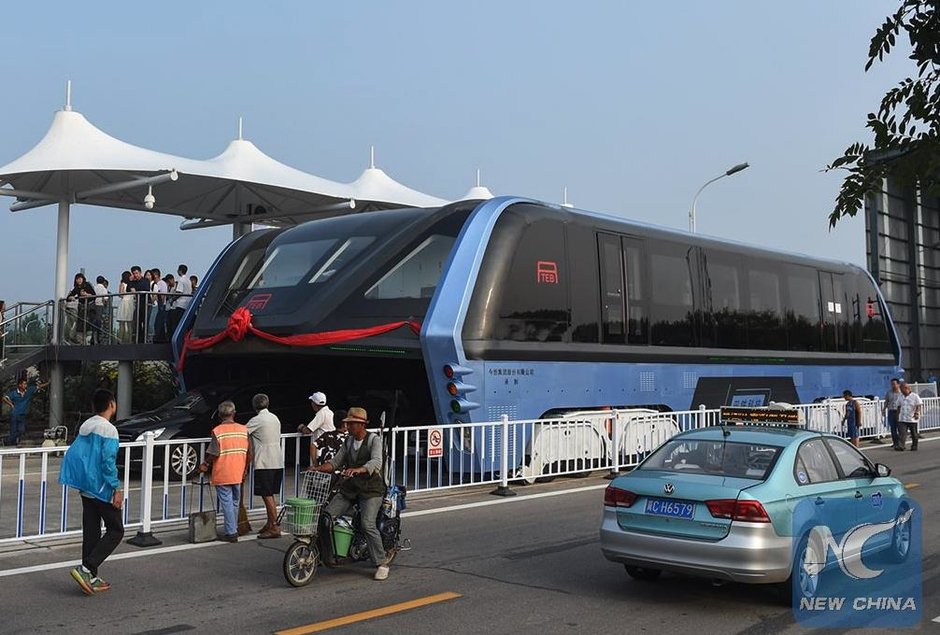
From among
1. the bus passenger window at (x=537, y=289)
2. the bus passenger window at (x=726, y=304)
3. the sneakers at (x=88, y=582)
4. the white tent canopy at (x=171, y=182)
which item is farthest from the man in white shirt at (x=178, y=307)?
the sneakers at (x=88, y=582)

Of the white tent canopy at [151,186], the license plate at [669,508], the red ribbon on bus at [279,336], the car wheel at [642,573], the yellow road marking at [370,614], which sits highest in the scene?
the white tent canopy at [151,186]

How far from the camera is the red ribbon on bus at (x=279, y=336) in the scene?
1354 cm

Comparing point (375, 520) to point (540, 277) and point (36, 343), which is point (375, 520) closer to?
point (540, 277)

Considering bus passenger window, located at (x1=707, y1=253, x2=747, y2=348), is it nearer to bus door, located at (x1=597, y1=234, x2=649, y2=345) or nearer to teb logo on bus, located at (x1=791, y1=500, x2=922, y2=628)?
bus door, located at (x1=597, y1=234, x2=649, y2=345)

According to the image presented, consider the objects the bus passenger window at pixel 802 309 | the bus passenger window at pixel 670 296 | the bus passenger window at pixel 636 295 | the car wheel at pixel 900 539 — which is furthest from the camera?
the bus passenger window at pixel 802 309

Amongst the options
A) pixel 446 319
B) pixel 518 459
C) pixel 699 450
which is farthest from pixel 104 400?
pixel 518 459

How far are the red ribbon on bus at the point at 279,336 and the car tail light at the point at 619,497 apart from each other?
20.4 ft

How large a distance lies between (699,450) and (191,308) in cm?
1138

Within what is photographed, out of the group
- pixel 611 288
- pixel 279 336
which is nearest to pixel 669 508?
pixel 279 336

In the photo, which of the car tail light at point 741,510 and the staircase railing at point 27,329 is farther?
the staircase railing at point 27,329

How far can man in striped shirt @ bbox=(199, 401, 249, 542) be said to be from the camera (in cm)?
945

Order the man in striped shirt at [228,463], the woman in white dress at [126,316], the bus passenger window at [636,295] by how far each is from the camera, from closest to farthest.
A: the man in striped shirt at [228,463] < the bus passenger window at [636,295] < the woman in white dress at [126,316]

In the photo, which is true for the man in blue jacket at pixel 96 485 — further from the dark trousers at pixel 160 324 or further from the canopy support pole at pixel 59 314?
the canopy support pole at pixel 59 314

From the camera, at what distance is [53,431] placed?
18.7 m
